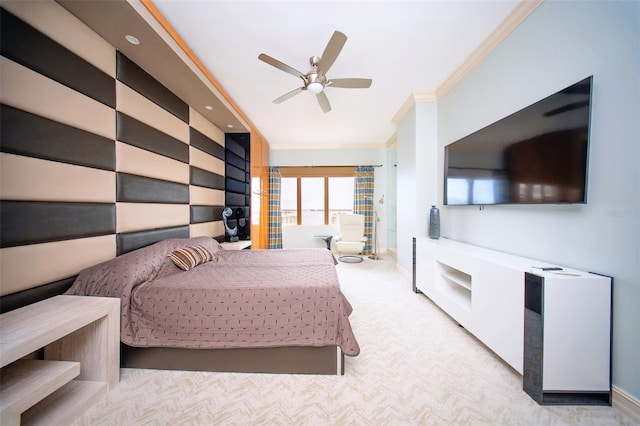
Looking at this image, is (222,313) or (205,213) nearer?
(222,313)

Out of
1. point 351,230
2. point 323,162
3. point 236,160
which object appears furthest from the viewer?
point 323,162

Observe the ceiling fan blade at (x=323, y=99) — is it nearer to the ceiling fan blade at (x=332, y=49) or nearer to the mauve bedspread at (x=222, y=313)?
the ceiling fan blade at (x=332, y=49)

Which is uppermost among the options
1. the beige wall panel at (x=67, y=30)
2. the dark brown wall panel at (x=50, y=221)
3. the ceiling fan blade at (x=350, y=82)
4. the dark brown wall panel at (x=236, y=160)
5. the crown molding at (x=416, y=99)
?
the crown molding at (x=416, y=99)

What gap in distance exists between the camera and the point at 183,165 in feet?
8.76

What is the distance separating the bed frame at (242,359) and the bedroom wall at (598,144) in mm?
1666

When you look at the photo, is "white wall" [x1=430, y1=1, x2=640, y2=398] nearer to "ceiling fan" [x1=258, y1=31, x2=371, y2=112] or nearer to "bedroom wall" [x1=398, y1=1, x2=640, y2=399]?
"bedroom wall" [x1=398, y1=1, x2=640, y2=399]

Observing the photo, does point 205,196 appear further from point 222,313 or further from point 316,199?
point 316,199

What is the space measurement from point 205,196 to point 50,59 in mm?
1960

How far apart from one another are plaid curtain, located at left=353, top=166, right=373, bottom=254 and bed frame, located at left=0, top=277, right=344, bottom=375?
13.3 ft

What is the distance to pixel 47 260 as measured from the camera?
1361 millimetres

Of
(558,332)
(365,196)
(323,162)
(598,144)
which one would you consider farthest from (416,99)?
(558,332)

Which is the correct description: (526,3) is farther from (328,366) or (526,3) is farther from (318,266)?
(328,366)

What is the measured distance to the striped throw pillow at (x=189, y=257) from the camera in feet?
6.50

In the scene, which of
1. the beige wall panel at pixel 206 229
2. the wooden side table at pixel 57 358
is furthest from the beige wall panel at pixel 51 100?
the beige wall panel at pixel 206 229
